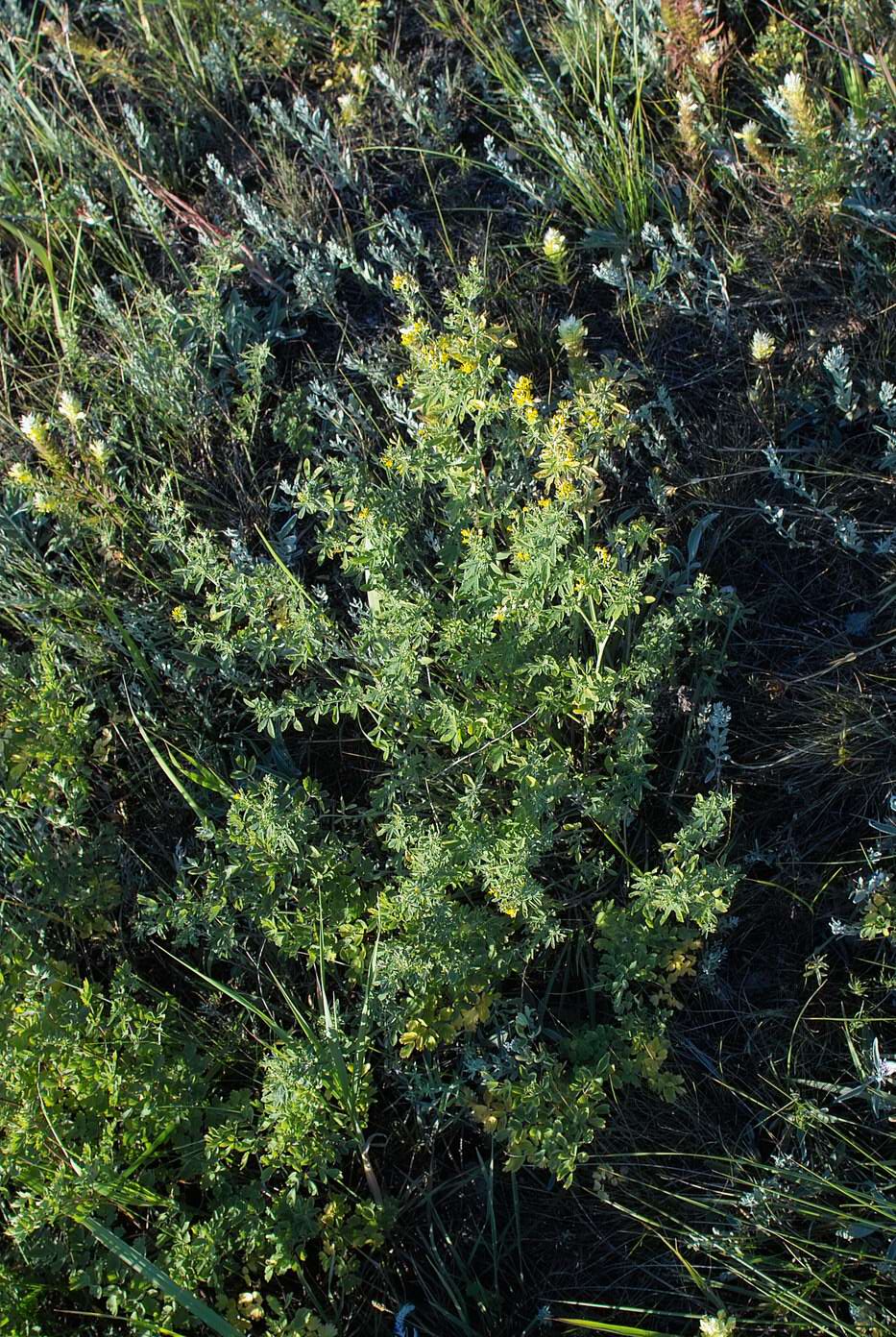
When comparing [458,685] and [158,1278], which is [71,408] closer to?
[458,685]

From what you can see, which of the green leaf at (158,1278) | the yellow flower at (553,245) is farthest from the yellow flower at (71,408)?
the green leaf at (158,1278)

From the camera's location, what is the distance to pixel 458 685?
2629 mm

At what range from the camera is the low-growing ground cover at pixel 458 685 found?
2.24 m

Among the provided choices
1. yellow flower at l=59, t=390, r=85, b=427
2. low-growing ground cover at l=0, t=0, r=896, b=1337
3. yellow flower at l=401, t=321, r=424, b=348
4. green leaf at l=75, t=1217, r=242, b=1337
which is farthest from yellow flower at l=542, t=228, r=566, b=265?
green leaf at l=75, t=1217, r=242, b=1337

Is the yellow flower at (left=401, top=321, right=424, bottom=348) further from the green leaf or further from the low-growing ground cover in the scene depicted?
the green leaf

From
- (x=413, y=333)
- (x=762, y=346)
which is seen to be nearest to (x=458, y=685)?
(x=413, y=333)

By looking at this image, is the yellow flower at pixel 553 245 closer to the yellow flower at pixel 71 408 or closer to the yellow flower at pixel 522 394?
the yellow flower at pixel 522 394

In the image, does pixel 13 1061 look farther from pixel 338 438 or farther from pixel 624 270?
pixel 624 270

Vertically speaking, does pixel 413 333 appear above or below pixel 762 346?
above

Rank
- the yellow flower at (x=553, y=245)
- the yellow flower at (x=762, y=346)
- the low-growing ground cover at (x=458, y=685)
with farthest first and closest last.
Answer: the yellow flower at (x=553, y=245), the yellow flower at (x=762, y=346), the low-growing ground cover at (x=458, y=685)

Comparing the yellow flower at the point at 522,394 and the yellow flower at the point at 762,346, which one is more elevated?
the yellow flower at the point at 522,394

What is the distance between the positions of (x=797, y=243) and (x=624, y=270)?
1.60 feet

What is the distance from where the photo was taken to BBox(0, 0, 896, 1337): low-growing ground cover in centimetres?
224

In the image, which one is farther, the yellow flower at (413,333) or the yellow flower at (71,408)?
the yellow flower at (71,408)
